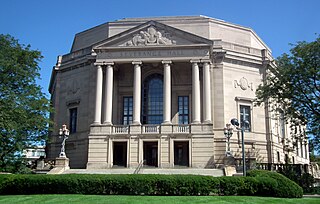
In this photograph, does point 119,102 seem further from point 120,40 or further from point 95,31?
point 95,31

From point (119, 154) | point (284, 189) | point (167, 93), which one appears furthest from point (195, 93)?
point (284, 189)

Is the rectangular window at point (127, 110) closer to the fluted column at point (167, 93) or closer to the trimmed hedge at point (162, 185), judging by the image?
the fluted column at point (167, 93)

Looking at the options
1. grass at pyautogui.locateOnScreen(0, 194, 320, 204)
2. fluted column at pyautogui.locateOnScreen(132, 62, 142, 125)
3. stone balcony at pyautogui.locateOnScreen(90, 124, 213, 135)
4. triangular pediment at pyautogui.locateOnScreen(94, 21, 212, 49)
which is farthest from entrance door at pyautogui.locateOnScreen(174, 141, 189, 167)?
grass at pyautogui.locateOnScreen(0, 194, 320, 204)

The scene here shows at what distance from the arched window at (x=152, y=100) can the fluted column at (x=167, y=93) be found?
3.82 metres

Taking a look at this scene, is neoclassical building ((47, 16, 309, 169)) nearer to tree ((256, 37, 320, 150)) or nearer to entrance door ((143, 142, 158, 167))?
entrance door ((143, 142, 158, 167))

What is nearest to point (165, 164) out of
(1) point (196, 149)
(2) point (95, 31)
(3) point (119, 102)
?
(1) point (196, 149)

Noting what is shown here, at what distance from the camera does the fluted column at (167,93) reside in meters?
38.2

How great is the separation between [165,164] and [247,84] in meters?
14.2

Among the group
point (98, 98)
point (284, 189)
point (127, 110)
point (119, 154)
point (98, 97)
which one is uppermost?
point (98, 97)

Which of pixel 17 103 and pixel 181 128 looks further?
pixel 181 128

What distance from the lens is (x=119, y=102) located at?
43469mm

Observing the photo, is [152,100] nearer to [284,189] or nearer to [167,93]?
[167,93]

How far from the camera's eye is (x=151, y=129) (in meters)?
38.3

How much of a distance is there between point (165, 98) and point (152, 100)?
4467mm
